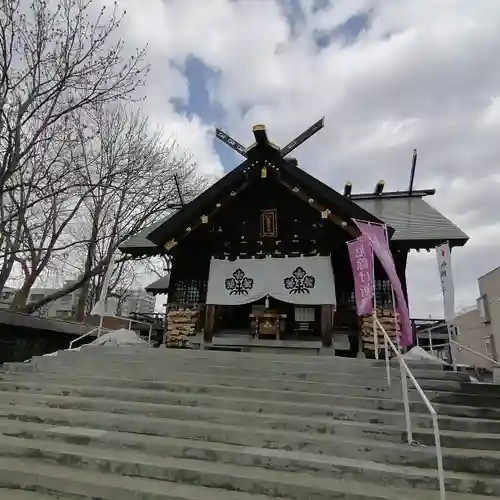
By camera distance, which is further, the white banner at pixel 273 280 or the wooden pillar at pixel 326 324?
the white banner at pixel 273 280

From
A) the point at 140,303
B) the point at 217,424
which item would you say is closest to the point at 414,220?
the point at 217,424

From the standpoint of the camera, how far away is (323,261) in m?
9.82

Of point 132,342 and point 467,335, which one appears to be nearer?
point 132,342

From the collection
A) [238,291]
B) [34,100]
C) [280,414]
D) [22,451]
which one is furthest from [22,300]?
[280,414]

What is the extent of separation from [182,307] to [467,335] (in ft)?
76.1

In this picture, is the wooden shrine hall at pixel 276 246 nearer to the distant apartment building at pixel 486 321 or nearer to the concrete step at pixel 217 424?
the concrete step at pixel 217 424

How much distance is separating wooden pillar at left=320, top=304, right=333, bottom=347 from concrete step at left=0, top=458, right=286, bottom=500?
6.14 m

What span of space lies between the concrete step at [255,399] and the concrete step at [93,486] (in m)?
1.55

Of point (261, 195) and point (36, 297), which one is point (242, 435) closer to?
point (261, 195)

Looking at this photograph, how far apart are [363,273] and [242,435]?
4.73m

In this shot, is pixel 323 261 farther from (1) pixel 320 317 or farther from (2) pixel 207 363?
(2) pixel 207 363

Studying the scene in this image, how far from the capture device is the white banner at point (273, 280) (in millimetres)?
9625

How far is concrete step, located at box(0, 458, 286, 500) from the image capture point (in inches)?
133

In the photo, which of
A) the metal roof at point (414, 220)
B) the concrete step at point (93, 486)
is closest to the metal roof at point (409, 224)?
the metal roof at point (414, 220)
